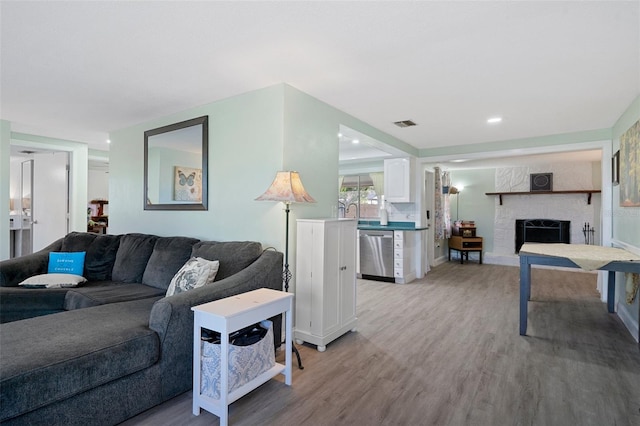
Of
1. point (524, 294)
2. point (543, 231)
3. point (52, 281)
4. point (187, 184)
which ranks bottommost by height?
point (524, 294)

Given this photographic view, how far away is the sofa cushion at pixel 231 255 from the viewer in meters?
2.60

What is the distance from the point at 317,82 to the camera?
2.79 metres

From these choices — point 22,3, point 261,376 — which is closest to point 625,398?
point 261,376

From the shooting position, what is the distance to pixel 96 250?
3430 mm

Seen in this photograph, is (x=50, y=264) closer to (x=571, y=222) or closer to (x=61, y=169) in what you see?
(x=61, y=169)

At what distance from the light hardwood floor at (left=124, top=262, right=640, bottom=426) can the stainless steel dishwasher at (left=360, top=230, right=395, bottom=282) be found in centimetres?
140

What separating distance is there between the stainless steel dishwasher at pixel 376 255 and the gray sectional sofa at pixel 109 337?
309cm

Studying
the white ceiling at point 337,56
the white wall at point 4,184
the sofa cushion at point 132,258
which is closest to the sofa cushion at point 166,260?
the sofa cushion at point 132,258

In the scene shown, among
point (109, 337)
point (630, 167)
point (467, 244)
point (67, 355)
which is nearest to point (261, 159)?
point (109, 337)

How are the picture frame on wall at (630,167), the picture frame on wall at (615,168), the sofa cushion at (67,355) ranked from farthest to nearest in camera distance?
the picture frame on wall at (615,168) < the picture frame on wall at (630,167) < the sofa cushion at (67,355)

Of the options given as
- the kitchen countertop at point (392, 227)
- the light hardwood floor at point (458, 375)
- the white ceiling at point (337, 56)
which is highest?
the white ceiling at point (337, 56)

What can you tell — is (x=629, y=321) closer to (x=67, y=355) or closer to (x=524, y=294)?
(x=524, y=294)

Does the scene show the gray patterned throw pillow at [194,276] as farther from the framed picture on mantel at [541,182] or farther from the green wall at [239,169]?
the framed picture on mantel at [541,182]

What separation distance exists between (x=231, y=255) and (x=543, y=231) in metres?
7.16
